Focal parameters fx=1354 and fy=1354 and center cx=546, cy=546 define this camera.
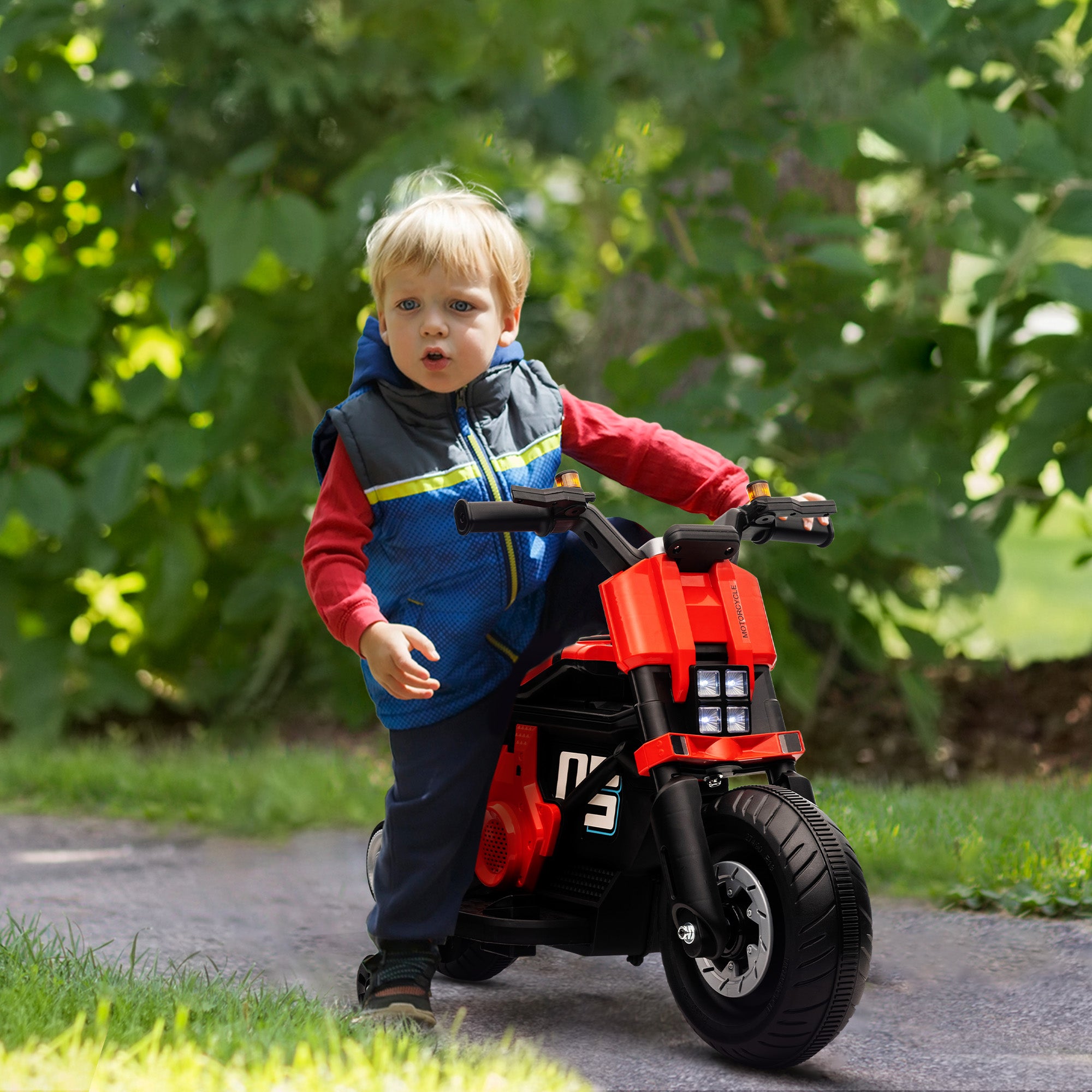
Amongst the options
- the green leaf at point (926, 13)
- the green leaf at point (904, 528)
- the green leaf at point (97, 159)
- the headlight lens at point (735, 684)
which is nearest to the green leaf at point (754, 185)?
the green leaf at point (926, 13)

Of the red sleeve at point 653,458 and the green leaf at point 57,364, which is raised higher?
the green leaf at point 57,364

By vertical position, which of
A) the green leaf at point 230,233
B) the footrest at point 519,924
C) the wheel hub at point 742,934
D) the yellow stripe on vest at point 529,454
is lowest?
the footrest at point 519,924

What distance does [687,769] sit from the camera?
7.59 feet

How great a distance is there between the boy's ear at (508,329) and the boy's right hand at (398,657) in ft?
2.25

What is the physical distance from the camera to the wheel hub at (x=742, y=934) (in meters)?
2.18

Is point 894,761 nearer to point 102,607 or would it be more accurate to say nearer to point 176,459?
point 176,459

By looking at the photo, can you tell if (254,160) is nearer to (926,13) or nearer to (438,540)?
(926,13)

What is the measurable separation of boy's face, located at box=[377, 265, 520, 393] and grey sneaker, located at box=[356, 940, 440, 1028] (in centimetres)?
106

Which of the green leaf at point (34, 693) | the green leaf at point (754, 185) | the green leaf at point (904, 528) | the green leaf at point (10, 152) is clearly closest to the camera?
the green leaf at point (904, 528)

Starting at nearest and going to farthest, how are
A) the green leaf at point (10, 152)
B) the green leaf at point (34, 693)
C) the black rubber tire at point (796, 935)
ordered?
the black rubber tire at point (796, 935), the green leaf at point (10, 152), the green leaf at point (34, 693)

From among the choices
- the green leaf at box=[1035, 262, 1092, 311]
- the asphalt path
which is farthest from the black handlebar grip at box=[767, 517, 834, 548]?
the green leaf at box=[1035, 262, 1092, 311]

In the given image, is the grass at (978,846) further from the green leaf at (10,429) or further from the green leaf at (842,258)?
the green leaf at (10,429)

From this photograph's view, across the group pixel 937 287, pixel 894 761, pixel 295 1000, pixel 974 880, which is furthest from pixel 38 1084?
pixel 894 761

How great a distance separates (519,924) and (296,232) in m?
2.88
